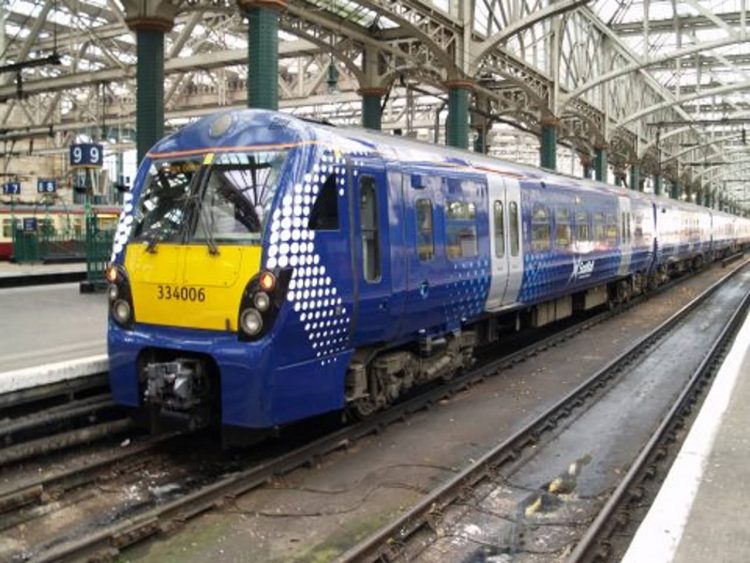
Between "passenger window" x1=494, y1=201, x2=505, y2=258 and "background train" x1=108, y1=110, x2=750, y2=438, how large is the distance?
152cm

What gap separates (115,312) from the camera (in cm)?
720

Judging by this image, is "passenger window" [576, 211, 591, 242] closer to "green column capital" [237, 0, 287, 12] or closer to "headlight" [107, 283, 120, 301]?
"green column capital" [237, 0, 287, 12]

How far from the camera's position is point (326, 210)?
6.82 meters

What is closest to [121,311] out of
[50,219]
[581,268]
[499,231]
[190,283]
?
[190,283]

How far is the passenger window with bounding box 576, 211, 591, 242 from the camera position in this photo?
14766mm

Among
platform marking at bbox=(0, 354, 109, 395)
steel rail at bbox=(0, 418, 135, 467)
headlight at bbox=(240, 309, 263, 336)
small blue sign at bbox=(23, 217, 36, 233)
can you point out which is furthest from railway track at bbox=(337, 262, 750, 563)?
small blue sign at bbox=(23, 217, 36, 233)

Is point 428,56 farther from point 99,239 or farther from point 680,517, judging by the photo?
point 680,517

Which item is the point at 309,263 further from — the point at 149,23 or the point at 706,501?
the point at 149,23

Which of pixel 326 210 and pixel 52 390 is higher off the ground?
pixel 326 210

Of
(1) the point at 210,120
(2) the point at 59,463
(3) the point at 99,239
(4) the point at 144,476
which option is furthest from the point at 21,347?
(3) the point at 99,239

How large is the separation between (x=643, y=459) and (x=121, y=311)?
16.2 feet

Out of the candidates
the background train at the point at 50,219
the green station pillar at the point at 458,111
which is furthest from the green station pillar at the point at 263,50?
the background train at the point at 50,219

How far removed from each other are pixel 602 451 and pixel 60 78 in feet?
80.1

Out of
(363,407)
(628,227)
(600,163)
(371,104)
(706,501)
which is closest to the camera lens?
(706,501)
